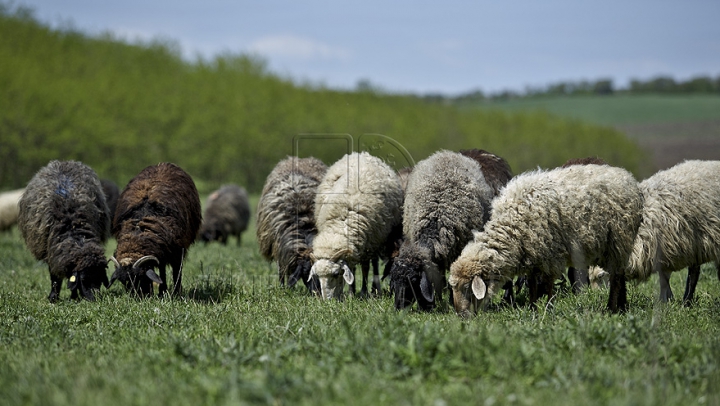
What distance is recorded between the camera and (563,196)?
683 cm

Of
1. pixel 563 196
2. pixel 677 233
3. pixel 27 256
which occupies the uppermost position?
pixel 563 196

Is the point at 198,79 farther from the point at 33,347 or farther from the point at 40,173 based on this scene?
the point at 33,347

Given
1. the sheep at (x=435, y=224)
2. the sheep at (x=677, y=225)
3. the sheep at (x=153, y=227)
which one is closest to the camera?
the sheep at (x=677, y=225)

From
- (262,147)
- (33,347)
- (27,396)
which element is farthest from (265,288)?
(262,147)

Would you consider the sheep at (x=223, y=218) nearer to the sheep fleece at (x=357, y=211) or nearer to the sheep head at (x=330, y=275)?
the sheep fleece at (x=357, y=211)

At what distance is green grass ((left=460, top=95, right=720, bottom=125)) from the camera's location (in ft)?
233

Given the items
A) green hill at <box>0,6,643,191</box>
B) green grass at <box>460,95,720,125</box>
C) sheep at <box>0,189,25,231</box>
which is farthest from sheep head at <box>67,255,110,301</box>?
green grass at <box>460,95,720,125</box>

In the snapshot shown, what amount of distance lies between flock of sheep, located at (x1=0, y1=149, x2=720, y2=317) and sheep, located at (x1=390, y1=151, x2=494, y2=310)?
18 millimetres

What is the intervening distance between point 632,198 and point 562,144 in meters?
56.9

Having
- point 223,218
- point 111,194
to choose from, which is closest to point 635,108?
point 223,218

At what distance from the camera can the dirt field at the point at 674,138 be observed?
52219 millimetres

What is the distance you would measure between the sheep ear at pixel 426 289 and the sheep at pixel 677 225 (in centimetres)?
231

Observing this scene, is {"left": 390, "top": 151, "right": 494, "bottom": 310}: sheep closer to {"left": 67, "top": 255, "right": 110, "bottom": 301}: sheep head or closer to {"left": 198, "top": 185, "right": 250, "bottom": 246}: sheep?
{"left": 67, "top": 255, "right": 110, "bottom": 301}: sheep head

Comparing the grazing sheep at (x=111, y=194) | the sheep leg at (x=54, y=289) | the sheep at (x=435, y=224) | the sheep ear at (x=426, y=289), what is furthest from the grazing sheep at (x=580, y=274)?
the grazing sheep at (x=111, y=194)
